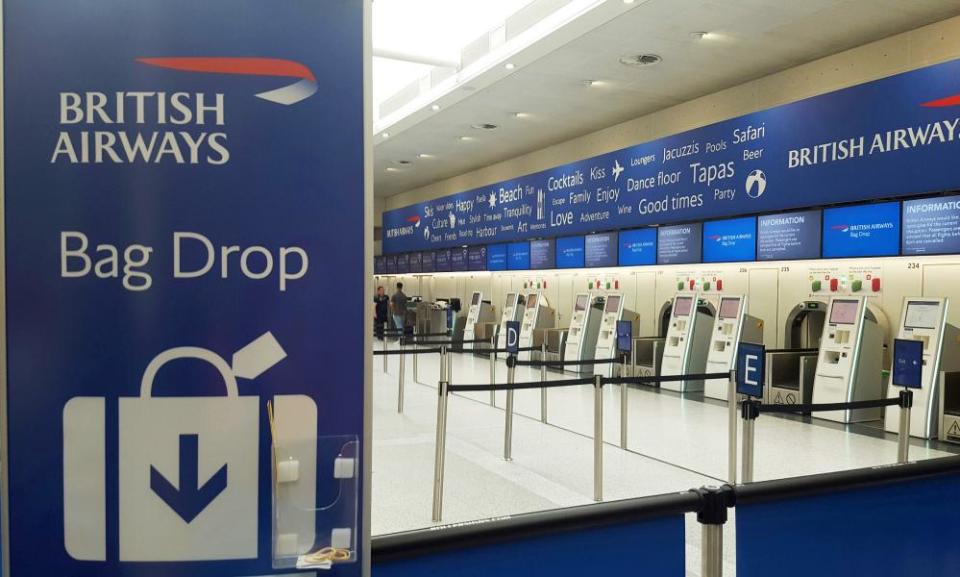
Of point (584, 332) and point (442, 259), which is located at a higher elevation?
point (442, 259)

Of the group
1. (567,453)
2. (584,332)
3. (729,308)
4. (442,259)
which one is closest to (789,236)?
(729,308)

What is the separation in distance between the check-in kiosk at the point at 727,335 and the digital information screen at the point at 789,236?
0.97 metres

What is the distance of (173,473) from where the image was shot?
122 centimetres

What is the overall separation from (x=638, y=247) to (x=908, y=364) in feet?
17.6

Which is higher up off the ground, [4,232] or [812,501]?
[4,232]

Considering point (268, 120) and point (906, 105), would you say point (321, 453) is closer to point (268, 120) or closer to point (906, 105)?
point (268, 120)

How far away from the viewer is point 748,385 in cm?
553

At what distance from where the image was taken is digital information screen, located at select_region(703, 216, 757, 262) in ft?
28.9

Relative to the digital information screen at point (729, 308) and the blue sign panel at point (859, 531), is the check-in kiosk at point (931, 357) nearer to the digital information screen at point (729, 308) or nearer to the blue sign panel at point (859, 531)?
the digital information screen at point (729, 308)

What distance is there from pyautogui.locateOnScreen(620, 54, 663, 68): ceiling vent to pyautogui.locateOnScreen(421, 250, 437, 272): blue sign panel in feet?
30.3

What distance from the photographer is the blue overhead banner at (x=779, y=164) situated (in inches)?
265

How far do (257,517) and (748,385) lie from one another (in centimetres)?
493

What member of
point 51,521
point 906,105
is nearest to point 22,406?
point 51,521

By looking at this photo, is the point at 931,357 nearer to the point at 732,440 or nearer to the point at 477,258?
the point at 732,440
